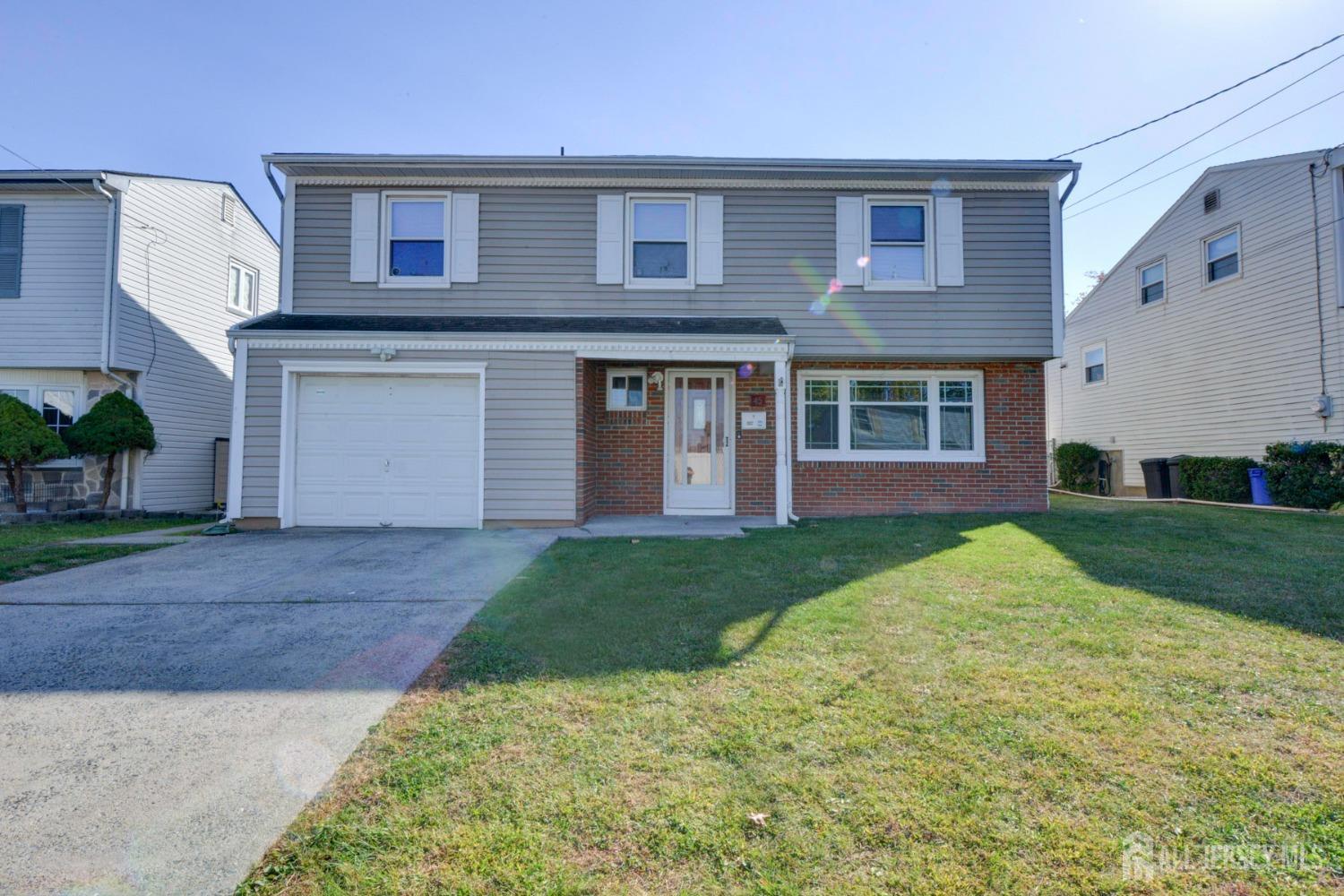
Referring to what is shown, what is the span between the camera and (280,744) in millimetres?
2430

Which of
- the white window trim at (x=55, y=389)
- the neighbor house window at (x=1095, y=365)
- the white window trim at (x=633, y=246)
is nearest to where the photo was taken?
the white window trim at (x=633, y=246)

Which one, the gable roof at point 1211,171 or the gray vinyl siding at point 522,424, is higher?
Answer: the gable roof at point 1211,171

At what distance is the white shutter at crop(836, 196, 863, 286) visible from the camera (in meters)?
9.38

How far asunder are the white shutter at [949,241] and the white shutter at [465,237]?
6.81m

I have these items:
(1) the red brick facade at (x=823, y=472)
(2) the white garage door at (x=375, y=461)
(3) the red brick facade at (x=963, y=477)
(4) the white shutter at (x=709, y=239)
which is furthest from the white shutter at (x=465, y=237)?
(3) the red brick facade at (x=963, y=477)

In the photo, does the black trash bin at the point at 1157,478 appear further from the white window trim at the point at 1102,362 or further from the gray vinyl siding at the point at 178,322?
the gray vinyl siding at the point at 178,322

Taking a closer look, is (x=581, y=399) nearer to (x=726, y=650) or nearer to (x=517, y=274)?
(x=517, y=274)

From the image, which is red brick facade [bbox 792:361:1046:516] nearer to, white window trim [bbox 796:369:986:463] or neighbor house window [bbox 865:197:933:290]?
white window trim [bbox 796:369:986:463]

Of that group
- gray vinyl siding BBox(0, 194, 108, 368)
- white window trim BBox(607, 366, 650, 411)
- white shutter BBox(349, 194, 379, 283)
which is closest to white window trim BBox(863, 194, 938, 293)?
white window trim BBox(607, 366, 650, 411)

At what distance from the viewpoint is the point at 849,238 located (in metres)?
9.41

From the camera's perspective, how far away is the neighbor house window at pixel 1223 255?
12.7 metres

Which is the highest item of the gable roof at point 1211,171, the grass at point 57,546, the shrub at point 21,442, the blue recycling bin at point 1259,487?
the gable roof at point 1211,171

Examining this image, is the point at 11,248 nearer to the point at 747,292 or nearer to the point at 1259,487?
the point at 747,292

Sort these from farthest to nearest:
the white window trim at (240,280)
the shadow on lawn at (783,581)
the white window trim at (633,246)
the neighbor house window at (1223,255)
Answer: the white window trim at (240,280), the neighbor house window at (1223,255), the white window trim at (633,246), the shadow on lawn at (783,581)
